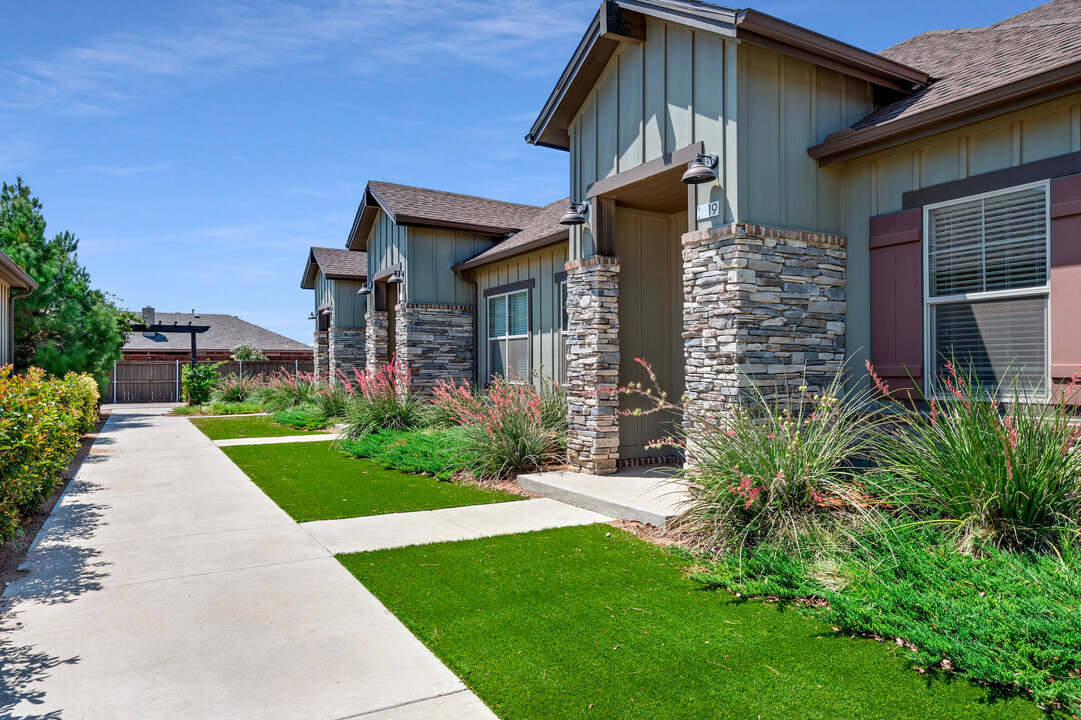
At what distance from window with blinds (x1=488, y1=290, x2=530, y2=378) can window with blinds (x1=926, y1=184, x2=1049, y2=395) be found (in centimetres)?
703

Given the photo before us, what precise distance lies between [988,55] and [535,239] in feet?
21.1

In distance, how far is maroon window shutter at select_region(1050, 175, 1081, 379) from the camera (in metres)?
4.73

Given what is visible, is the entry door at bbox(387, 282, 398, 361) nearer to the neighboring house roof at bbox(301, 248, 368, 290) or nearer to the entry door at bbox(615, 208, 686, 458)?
the neighboring house roof at bbox(301, 248, 368, 290)

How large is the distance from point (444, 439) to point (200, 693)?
22.1 ft

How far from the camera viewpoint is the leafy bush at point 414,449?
883cm

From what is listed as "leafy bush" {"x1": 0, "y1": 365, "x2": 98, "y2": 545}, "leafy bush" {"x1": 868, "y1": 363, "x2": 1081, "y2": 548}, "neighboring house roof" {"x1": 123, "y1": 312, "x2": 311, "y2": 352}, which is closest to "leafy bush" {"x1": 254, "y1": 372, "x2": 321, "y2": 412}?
"leafy bush" {"x1": 0, "y1": 365, "x2": 98, "y2": 545}

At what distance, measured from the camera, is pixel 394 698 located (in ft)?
9.39

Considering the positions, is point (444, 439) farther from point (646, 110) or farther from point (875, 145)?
point (875, 145)

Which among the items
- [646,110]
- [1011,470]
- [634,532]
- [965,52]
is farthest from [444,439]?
[965,52]

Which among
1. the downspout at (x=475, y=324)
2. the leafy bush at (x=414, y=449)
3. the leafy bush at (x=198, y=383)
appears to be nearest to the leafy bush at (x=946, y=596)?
the leafy bush at (x=414, y=449)

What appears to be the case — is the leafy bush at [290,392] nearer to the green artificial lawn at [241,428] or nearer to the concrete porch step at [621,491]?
the green artificial lawn at [241,428]

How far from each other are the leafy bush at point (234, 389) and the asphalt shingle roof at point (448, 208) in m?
11.0

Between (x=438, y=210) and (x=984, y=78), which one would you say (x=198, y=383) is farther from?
(x=984, y=78)

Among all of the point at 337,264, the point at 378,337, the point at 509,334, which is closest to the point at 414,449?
the point at 509,334
